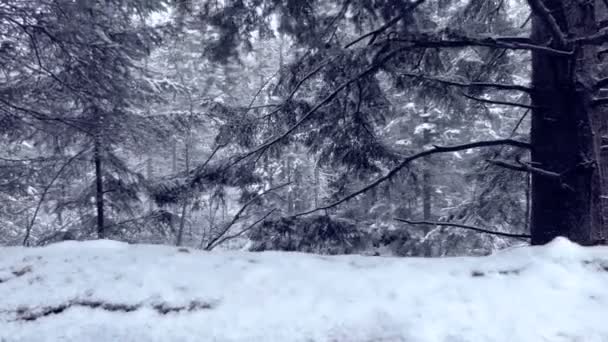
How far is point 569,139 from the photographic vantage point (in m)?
4.18

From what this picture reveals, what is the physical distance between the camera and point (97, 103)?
6223 mm

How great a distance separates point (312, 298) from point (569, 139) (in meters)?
3.27

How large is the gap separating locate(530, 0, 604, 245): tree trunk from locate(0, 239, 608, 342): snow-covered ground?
115cm

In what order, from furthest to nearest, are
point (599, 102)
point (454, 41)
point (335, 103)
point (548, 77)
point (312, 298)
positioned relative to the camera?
1. point (335, 103)
2. point (548, 77)
3. point (454, 41)
4. point (599, 102)
5. point (312, 298)

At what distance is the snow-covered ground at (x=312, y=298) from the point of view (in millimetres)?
2486

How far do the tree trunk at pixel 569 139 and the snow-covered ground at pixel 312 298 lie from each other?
115 centimetres

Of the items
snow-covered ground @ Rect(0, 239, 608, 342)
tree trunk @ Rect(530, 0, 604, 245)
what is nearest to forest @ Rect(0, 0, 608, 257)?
tree trunk @ Rect(530, 0, 604, 245)

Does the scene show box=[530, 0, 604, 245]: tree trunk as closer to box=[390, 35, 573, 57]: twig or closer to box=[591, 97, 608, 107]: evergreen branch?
box=[591, 97, 608, 107]: evergreen branch

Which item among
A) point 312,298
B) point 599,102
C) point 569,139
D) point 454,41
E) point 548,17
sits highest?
point 548,17

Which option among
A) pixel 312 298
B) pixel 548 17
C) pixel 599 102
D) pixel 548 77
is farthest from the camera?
pixel 548 77

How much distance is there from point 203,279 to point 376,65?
2.98m

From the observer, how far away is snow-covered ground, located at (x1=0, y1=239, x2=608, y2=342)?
2.49 m

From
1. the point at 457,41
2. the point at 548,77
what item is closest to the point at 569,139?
the point at 548,77

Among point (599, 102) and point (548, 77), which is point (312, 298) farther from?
point (548, 77)
